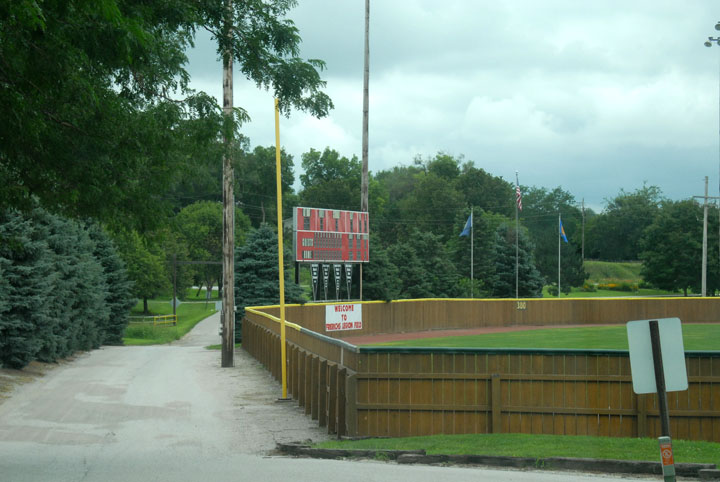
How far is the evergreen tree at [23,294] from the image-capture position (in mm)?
22312

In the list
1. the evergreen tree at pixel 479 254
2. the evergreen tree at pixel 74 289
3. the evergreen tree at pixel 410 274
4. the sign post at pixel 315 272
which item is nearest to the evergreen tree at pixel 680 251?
the evergreen tree at pixel 479 254

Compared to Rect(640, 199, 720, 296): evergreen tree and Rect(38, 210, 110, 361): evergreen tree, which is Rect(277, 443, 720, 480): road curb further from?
Rect(640, 199, 720, 296): evergreen tree

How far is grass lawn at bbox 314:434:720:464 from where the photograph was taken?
10734mm

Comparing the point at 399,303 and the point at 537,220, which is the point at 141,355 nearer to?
the point at 399,303

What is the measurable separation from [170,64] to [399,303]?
3491cm

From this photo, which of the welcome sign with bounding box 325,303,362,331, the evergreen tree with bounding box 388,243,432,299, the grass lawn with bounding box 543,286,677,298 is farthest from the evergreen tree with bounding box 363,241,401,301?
the grass lawn with bounding box 543,286,677,298

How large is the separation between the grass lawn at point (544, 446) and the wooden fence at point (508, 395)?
1.50 ft

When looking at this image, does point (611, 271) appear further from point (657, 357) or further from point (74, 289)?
point (657, 357)

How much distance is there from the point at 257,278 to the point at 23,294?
18.7 meters

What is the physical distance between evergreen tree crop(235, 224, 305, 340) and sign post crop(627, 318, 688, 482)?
112 feet

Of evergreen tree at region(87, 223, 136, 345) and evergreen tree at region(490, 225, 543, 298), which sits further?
evergreen tree at region(490, 225, 543, 298)

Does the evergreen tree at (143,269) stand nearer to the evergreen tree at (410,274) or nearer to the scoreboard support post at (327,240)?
the evergreen tree at (410,274)

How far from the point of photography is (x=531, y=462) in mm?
10547

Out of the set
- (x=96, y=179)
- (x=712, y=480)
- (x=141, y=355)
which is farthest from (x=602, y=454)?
(x=141, y=355)
